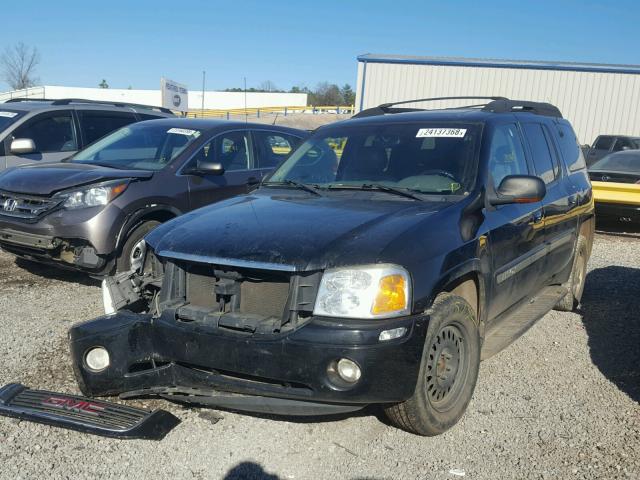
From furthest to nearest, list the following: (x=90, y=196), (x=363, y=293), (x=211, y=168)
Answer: (x=211, y=168), (x=90, y=196), (x=363, y=293)

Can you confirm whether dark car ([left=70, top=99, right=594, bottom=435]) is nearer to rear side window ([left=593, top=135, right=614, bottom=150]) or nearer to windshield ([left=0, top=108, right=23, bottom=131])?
windshield ([left=0, top=108, right=23, bottom=131])

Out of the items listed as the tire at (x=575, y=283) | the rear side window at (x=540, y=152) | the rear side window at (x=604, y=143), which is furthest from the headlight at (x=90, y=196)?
the rear side window at (x=604, y=143)

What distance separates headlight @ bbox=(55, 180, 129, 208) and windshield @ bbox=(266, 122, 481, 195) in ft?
6.09

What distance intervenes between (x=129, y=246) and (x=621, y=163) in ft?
30.0

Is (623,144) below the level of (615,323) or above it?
above

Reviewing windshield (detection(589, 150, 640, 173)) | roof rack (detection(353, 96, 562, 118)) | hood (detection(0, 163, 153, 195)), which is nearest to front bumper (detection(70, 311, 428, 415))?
roof rack (detection(353, 96, 562, 118))

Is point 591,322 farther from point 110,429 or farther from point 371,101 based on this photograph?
point 371,101

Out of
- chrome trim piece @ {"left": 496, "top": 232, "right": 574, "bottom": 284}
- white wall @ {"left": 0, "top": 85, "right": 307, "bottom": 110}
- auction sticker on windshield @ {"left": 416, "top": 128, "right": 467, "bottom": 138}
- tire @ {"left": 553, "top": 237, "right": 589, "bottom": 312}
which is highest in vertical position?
white wall @ {"left": 0, "top": 85, "right": 307, "bottom": 110}

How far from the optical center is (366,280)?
3.05m

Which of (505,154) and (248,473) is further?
(505,154)

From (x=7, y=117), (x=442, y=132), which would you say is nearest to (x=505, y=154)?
(x=442, y=132)

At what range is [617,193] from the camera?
1029cm

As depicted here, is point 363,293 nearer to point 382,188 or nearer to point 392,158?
point 382,188

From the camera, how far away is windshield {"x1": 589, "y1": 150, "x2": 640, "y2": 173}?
1090 cm
